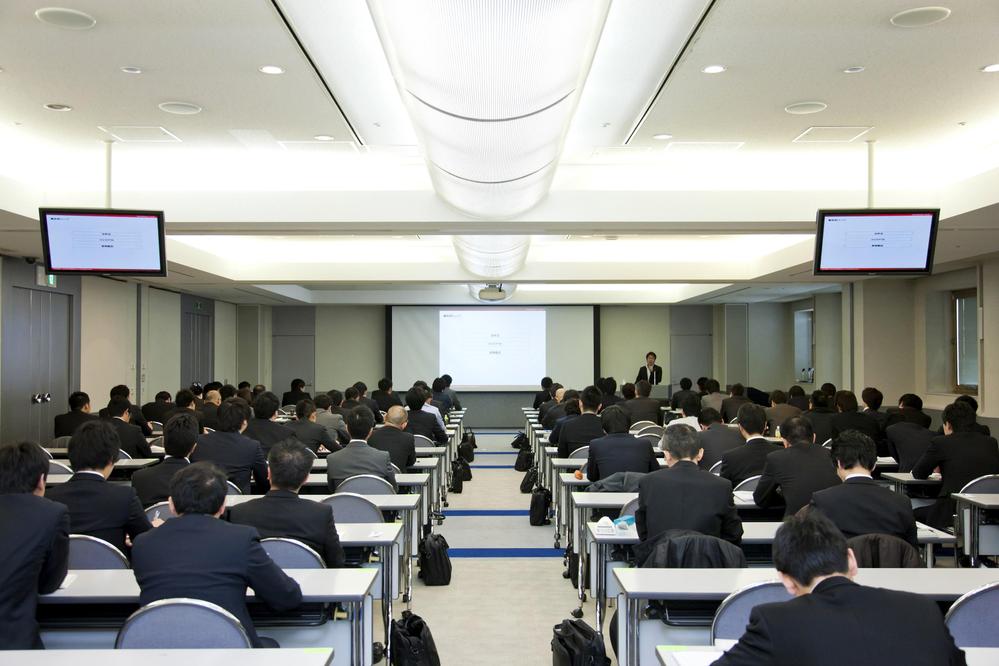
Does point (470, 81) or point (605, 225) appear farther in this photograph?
point (605, 225)

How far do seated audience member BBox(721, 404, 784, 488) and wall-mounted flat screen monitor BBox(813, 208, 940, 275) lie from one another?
151cm

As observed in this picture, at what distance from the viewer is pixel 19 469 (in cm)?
327

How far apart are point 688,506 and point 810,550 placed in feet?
6.59

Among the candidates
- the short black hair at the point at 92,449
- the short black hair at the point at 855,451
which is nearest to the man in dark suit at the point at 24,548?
the short black hair at the point at 92,449

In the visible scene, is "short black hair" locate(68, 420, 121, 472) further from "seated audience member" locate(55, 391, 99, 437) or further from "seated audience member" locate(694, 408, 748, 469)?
"seated audience member" locate(55, 391, 99, 437)

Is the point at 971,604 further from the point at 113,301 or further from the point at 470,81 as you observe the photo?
the point at 113,301

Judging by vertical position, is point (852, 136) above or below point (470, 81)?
above

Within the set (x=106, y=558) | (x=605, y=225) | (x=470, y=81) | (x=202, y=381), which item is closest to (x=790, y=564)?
(x=470, y=81)

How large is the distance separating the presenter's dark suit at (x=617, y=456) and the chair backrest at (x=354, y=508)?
1.95m

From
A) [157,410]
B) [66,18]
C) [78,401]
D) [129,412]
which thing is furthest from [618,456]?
[157,410]

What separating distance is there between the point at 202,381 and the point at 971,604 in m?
16.0

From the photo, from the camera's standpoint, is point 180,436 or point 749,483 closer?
point 180,436

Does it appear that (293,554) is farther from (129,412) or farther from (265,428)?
(129,412)

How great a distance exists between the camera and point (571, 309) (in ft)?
62.5
